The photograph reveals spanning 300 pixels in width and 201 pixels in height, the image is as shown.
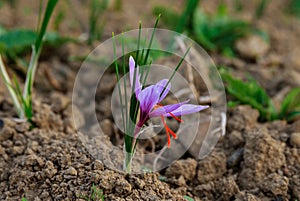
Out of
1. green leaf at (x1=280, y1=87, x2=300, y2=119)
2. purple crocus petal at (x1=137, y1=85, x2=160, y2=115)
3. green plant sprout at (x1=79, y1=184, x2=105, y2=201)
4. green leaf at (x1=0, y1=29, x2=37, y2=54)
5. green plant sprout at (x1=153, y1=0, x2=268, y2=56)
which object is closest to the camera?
purple crocus petal at (x1=137, y1=85, x2=160, y2=115)

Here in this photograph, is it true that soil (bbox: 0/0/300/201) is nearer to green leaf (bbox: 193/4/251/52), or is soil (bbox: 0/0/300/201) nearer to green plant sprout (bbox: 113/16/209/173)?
green plant sprout (bbox: 113/16/209/173)

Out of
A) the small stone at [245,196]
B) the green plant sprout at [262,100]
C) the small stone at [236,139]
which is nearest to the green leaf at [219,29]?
the green plant sprout at [262,100]

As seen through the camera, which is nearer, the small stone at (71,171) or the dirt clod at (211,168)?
the small stone at (71,171)

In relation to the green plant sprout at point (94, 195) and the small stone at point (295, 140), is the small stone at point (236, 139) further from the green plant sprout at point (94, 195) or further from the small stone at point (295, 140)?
the green plant sprout at point (94, 195)

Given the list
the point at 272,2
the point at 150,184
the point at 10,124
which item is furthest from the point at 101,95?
the point at 272,2

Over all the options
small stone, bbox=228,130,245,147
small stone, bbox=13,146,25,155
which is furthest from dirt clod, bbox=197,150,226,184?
small stone, bbox=13,146,25,155

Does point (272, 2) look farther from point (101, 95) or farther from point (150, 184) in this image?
point (150, 184)
